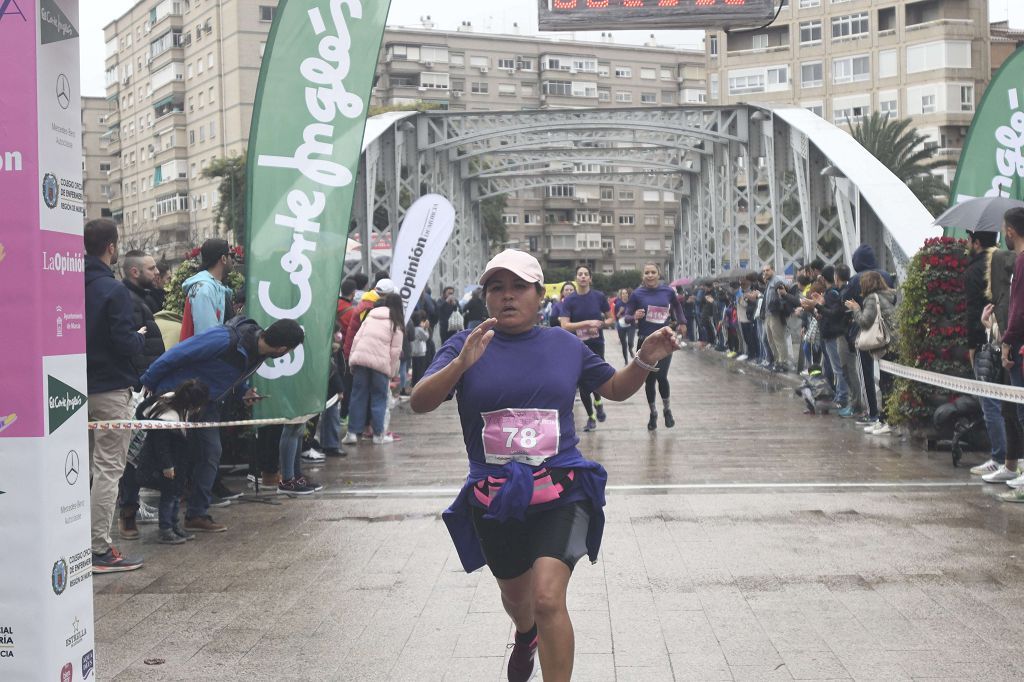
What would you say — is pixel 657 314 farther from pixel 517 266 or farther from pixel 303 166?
pixel 517 266

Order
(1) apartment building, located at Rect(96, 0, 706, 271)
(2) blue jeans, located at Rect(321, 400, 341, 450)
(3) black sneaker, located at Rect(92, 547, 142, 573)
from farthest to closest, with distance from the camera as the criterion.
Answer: (1) apartment building, located at Rect(96, 0, 706, 271) < (2) blue jeans, located at Rect(321, 400, 341, 450) < (3) black sneaker, located at Rect(92, 547, 142, 573)

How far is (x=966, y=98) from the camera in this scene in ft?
233

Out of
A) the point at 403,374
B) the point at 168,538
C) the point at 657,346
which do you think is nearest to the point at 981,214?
the point at 168,538

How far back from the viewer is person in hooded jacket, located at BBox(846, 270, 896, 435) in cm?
1315

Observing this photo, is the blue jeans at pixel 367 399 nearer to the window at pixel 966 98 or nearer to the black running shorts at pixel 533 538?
the black running shorts at pixel 533 538

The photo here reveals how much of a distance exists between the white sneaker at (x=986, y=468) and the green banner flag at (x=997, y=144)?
4352 millimetres

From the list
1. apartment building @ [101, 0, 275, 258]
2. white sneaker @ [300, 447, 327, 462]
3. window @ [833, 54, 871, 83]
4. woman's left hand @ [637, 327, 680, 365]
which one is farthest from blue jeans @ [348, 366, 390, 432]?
window @ [833, 54, 871, 83]

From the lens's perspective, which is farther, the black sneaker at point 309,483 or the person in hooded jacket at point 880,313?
the person in hooded jacket at point 880,313

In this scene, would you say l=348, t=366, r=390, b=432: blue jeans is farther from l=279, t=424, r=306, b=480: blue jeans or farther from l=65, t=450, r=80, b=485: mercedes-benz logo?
l=65, t=450, r=80, b=485: mercedes-benz logo

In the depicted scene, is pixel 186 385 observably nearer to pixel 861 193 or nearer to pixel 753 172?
pixel 861 193

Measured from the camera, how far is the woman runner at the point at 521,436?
4.38 metres

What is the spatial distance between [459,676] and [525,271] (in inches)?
68.0

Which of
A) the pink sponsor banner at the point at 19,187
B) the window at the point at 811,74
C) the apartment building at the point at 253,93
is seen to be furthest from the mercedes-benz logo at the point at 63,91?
the apartment building at the point at 253,93

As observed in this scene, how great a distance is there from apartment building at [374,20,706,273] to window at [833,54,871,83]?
103 ft
